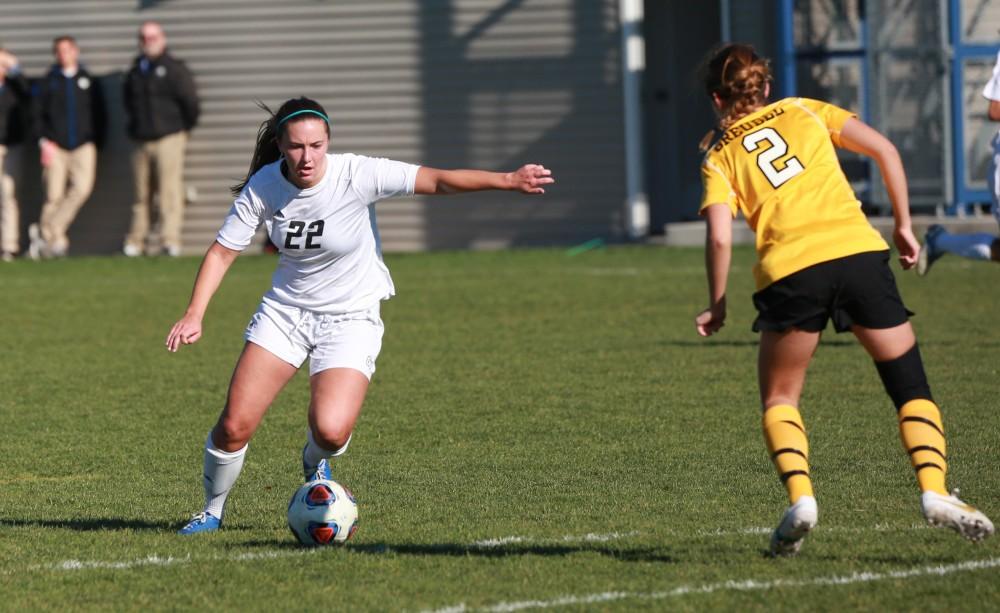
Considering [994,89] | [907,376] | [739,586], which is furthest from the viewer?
[994,89]

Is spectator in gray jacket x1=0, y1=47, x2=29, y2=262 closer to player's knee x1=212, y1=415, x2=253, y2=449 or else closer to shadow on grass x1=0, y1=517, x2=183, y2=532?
shadow on grass x1=0, y1=517, x2=183, y2=532

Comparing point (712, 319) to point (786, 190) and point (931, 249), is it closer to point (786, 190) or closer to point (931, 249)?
point (786, 190)

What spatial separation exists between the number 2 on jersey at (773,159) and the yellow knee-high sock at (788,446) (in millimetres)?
763

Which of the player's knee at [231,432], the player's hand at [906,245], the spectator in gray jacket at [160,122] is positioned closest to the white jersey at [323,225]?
the player's knee at [231,432]

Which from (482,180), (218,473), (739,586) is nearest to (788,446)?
(739,586)

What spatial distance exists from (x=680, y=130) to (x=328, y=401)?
57.8 feet

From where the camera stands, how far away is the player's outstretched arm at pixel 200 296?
6.11m

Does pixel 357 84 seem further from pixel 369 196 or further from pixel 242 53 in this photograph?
pixel 369 196

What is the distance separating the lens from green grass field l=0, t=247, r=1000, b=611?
5.34 m

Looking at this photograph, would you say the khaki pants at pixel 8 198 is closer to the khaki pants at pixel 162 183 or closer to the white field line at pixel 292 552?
the khaki pants at pixel 162 183

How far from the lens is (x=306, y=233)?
6359mm

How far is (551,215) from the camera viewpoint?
21469 mm

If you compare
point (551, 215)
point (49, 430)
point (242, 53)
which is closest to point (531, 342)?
point (49, 430)

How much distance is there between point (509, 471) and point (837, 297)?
2328 mm
